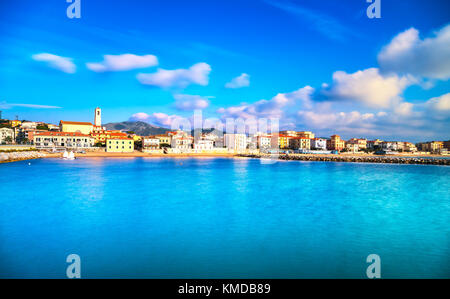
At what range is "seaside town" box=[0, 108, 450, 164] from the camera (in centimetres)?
4894

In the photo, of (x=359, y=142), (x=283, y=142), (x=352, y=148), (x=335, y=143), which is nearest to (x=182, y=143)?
(x=283, y=142)

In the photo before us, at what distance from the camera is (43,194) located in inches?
538

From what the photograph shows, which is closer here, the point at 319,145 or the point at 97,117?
the point at 97,117

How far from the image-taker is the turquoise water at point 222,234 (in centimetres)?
543

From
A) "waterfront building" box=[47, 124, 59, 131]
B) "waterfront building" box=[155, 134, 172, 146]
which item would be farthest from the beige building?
"waterfront building" box=[47, 124, 59, 131]

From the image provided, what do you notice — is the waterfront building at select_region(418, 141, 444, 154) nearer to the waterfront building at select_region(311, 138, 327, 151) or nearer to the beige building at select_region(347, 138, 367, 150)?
the beige building at select_region(347, 138, 367, 150)

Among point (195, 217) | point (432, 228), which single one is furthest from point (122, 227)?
point (432, 228)

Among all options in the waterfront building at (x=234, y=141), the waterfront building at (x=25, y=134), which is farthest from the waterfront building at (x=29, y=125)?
the waterfront building at (x=234, y=141)

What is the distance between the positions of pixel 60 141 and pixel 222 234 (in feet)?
172

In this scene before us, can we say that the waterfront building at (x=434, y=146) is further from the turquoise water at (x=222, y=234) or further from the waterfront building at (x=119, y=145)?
the waterfront building at (x=119, y=145)

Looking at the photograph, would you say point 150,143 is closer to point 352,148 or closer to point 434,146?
point 352,148

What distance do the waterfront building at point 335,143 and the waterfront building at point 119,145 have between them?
54.3 metres

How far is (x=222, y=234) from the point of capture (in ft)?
25.4
